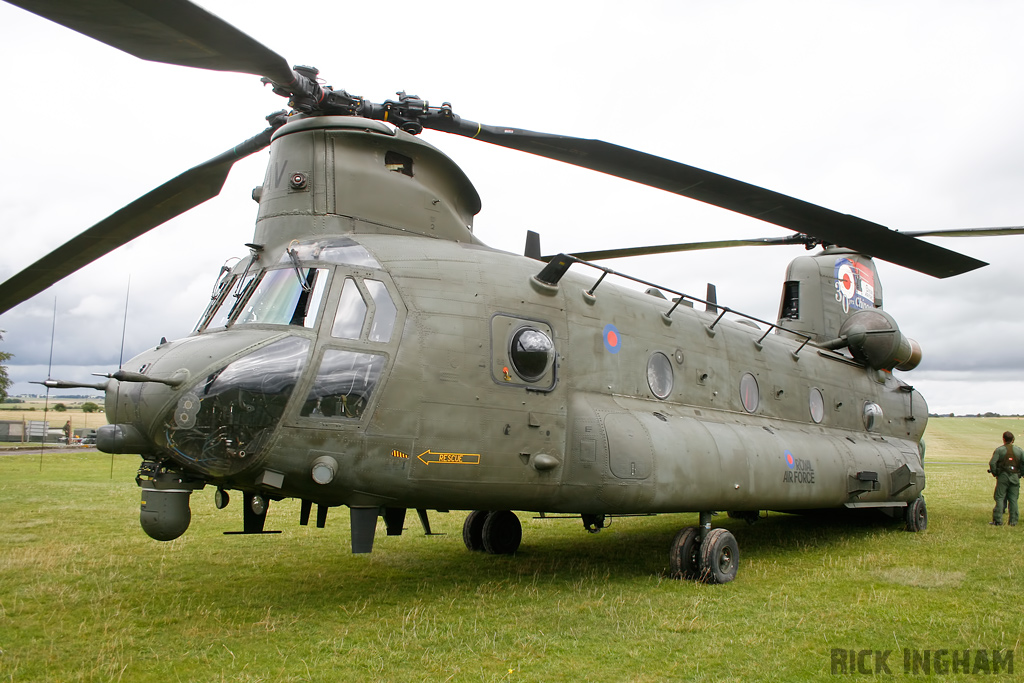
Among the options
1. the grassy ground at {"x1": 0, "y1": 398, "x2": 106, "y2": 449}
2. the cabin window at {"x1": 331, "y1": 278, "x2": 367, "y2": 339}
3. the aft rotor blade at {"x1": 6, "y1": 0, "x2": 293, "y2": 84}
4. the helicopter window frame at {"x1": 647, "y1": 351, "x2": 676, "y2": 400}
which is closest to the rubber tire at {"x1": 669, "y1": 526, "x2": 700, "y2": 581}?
the helicopter window frame at {"x1": 647, "y1": 351, "x2": 676, "y2": 400}

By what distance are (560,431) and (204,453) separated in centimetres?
335

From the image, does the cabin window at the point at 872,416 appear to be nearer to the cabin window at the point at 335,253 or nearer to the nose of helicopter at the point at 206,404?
the cabin window at the point at 335,253

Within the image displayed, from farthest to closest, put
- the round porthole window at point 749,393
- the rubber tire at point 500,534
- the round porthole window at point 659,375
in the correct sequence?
the round porthole window at point 749,393, the rubber tire at point 500,534, the round porthole window at point 659,375

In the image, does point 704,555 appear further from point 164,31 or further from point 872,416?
point 164,31

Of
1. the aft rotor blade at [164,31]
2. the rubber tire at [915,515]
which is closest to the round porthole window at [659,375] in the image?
the aft rotor blade at [164,31]

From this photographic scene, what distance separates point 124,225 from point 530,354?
14.2 feet

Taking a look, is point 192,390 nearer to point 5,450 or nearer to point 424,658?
point 424,658

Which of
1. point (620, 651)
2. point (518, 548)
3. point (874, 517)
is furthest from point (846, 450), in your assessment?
point (620, 651)

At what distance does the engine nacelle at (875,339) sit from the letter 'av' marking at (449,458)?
9658 mm

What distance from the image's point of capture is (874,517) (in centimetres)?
1370

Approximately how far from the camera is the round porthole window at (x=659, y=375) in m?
8.79

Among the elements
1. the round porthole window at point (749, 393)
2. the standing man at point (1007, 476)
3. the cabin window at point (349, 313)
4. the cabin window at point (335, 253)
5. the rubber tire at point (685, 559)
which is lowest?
the rubber tire at point (685, 559)

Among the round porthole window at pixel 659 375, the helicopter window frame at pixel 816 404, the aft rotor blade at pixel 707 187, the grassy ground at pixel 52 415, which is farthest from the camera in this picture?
the grassy ground at pixel 52 415

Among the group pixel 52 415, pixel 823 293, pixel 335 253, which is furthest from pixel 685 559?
pixel 52 415
